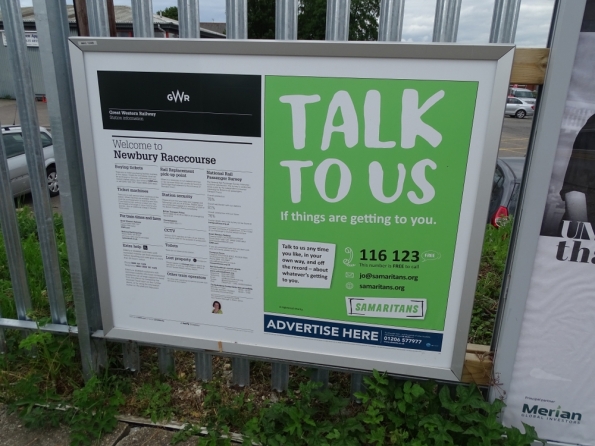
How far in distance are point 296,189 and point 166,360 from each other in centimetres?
147

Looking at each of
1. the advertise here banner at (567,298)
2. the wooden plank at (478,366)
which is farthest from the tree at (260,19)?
the wooden plank at (478,366)

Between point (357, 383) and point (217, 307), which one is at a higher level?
point (217, 307)

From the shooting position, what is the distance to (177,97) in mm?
2143

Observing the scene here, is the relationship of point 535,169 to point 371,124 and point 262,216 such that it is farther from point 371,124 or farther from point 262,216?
point 262,216

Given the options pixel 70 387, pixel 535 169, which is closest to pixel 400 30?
pixel 535 169

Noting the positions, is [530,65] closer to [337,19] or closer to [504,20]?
[504,20]

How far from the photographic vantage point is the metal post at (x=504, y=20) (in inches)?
72.6

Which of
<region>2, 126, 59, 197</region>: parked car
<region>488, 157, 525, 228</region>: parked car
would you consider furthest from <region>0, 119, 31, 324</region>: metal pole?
<region>488, 157, 525, 228</region>: parked car

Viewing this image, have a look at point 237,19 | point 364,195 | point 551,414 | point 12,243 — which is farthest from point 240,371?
point 237,19

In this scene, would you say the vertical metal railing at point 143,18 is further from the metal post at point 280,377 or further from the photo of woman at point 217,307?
the metal post at point 280,377

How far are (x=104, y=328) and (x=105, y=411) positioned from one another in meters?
0.46

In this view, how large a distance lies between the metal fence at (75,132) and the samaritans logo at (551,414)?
0.86m

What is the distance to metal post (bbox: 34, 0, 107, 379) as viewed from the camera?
7.33 feet

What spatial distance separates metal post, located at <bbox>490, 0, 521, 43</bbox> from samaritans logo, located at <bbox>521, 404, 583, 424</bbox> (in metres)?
1.72
